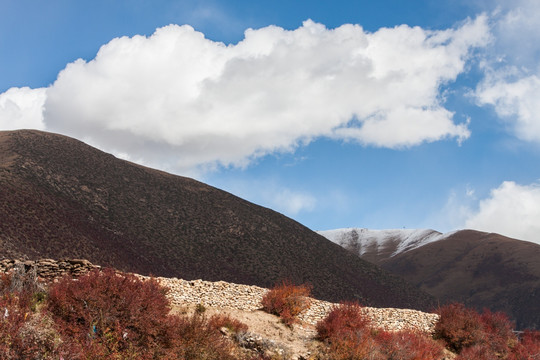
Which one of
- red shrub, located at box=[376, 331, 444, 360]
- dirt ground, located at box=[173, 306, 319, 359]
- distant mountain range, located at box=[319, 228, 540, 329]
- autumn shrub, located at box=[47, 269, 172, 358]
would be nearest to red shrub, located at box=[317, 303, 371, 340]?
dirt ground, located at box=[173, 306, 319, 359]

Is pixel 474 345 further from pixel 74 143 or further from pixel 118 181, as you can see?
pixel 74 143

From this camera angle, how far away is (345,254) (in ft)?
246

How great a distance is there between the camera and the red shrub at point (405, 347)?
1659 centimetres

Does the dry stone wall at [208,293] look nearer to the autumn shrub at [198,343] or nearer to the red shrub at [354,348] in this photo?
the red shrub at [354,348]

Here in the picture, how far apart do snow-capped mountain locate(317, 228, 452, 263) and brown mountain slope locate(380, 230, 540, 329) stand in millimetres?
12250

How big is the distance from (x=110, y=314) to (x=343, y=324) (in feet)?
28.3

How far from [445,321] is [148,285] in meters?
15.0

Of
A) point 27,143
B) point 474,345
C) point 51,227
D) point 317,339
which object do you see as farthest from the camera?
point 27,143

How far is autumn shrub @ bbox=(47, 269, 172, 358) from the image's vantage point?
1255cm

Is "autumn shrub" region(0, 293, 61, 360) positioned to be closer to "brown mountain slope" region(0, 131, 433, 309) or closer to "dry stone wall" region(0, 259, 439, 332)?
"dry stone wall" region(0, 259, 439, 332)

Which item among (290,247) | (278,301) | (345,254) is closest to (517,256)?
(345,254)

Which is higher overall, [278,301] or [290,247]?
[290,247]

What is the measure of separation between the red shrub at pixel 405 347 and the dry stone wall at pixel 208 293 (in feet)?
8.59

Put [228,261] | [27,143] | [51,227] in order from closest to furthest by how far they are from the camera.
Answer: [51,227] → [228,261] → [27,143]
